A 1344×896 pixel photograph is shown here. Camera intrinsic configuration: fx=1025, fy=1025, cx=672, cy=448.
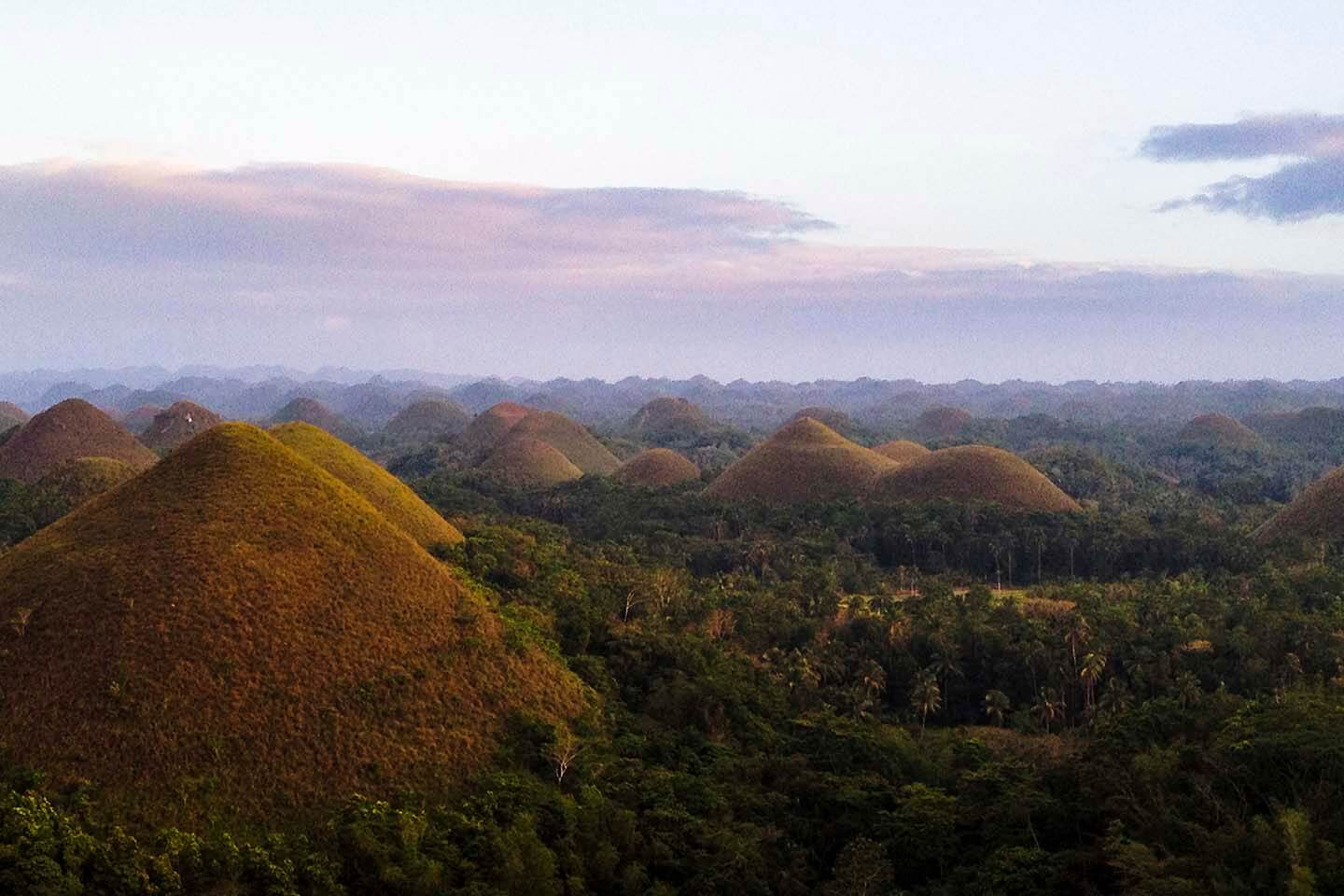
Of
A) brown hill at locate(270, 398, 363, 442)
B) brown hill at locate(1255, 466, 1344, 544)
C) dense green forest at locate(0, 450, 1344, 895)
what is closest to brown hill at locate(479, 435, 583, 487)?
dense green forest at locate(0, 450, 1344, 895)

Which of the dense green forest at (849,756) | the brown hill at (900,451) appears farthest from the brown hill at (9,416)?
the brown hill at (900,451)

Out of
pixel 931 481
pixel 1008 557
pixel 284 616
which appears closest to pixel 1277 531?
pixel 1008 557

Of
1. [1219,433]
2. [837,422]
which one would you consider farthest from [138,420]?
[1219,433]

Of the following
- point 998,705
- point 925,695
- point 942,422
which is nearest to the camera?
point 925,695

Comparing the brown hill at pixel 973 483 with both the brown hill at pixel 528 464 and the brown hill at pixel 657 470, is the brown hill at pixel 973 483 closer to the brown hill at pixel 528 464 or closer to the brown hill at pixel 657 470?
the brown hill at pixel 657 470

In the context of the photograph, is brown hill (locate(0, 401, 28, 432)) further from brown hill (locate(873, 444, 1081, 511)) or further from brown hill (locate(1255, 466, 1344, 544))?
brown hill (locate(1255, 466, 1344, 544))

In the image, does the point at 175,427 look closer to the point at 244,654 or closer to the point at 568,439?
the point at 568,439
